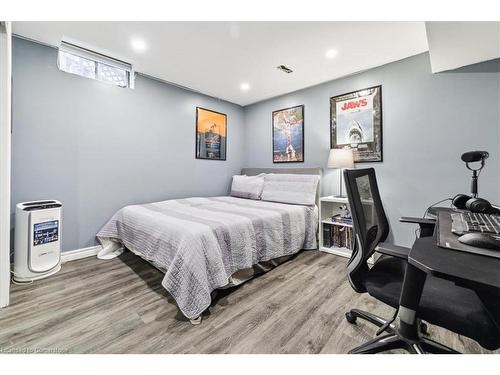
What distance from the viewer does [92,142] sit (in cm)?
267

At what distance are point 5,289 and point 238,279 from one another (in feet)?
5.86

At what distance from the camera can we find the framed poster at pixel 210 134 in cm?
370

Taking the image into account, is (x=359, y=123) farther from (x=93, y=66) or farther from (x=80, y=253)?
(x=80, y=253)

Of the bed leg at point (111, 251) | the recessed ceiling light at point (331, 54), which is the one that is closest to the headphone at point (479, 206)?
the recessed ceiling light at point (331, 54)

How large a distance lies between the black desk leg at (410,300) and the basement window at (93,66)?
11.2ft

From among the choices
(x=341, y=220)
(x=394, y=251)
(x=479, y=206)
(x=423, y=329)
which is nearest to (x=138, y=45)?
(x=394, y=251)

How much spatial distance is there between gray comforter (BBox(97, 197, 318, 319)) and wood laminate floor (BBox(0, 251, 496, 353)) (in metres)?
0.20

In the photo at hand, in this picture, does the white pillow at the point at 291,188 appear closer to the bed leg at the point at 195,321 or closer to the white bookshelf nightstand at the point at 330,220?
the white bookshelf nightstand at the point at 330,220

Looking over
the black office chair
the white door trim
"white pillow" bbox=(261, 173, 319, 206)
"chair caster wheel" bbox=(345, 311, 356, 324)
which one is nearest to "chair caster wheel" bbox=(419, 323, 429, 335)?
the black office chair

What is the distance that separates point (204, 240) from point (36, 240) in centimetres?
171

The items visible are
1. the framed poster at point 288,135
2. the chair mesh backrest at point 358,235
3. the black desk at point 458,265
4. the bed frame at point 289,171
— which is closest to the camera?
the black desk at point 458,265

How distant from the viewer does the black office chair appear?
82 cm
